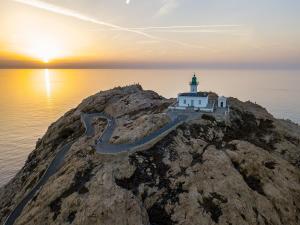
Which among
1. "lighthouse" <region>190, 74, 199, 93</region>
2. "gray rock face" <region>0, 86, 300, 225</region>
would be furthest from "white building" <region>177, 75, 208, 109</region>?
"gray rock face" <region>0, 86, 300, 225</region>

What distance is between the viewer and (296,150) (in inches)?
2180

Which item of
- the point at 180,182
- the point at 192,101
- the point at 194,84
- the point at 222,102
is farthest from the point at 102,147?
the point at 222,102

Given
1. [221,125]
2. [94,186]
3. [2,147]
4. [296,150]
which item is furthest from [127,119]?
[2,147]

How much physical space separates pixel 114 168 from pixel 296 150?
1468 inches

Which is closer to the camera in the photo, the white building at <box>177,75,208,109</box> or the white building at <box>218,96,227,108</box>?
the white building at <box>177,75,208,109</box>

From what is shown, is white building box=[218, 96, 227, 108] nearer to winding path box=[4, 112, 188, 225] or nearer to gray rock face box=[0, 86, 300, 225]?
gray rock face box=[0, 86, 300, 225]

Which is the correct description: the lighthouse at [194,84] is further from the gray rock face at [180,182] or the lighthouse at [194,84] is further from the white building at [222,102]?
the gray rock face at [180,182]

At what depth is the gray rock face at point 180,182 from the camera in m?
36.9

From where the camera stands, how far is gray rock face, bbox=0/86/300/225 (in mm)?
36875

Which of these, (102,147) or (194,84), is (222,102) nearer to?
(194,84)

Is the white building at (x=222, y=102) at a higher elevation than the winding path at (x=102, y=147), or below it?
higher

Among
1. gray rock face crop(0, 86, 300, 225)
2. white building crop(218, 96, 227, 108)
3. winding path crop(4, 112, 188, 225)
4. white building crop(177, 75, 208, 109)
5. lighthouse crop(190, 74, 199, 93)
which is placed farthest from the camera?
lighthouse crop(190, 74, 199, 93)

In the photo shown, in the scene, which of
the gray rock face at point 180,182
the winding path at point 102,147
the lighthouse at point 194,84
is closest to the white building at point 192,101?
the lighthouse at point 194,84

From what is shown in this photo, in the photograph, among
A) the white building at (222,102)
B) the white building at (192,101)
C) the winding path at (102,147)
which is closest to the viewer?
the winding path at (102,147)
